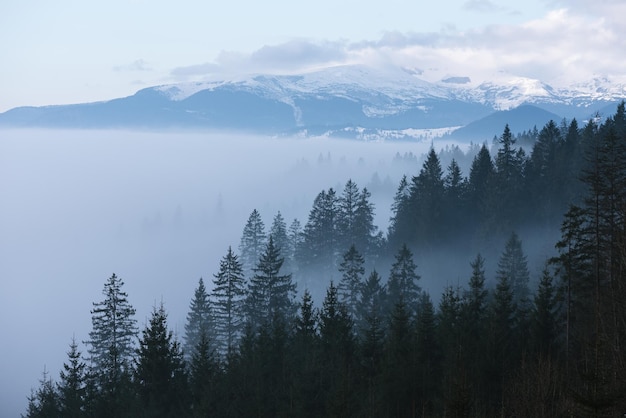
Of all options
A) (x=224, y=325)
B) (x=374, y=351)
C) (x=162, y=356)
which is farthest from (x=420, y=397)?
(x=224, y=325)

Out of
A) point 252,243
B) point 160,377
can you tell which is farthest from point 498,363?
point 252,243

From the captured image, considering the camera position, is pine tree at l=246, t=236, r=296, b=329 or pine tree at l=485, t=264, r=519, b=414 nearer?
pine tree at l=485, t=264, r=519, b=414

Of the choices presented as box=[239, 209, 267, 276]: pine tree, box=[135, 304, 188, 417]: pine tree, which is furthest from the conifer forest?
box=[239, 209, 267, 276]: pine tree

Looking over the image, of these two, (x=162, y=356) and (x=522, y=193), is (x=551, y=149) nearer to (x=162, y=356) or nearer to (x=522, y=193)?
(x=522, y=193)

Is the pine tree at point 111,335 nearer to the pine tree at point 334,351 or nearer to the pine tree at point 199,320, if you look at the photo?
the pine tree at point 199,320

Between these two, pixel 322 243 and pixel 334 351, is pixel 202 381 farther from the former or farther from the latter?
pixel 322 243

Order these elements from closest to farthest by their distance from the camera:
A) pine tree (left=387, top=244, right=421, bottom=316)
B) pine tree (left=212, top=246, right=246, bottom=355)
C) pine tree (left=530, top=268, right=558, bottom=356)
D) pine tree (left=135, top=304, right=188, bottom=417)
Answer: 1. pine tree (left=530, top=268, right=558, bottom=356)
2. pine tree (left=135, top=304, right=188, bottom=417)
3. pine tree (left=387, top=244, right=421, bottom=316)
4. pine tree (left=212, top=246, right=246, bottom=355)

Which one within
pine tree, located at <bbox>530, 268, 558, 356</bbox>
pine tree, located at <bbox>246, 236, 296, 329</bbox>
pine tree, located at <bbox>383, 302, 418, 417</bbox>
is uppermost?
pine tree, located at <bbox>530, 268, 558, 356</bbox>

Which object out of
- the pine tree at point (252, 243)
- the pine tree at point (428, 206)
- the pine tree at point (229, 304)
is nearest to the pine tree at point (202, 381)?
the pine tree at point (229, 304)

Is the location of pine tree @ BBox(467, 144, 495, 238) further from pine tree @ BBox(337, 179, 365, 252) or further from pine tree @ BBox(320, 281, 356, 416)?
pine tree @ BBox(320, 281, 356, 416)

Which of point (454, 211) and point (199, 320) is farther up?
point (454, 211)

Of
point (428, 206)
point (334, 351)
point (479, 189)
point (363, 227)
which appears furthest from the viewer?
point (363, 227)

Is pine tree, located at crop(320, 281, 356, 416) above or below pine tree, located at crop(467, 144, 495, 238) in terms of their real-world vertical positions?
below

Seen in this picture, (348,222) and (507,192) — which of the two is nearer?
(507,192)
